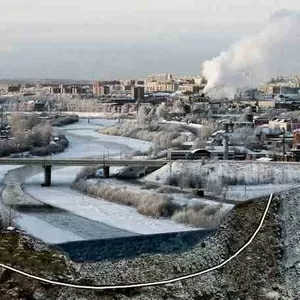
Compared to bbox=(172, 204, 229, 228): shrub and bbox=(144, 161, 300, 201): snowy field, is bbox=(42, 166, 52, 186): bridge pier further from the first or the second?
bbox=(172, 204, 229, 228): shrub

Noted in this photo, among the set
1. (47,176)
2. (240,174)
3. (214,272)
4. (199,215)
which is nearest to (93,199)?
(47,176)

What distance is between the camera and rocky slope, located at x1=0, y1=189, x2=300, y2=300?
3389 mm

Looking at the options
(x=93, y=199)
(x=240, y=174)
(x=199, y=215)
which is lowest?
(x=93, y=199)

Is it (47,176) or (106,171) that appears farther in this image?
(106,171)

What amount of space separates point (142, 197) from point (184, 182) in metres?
1.73

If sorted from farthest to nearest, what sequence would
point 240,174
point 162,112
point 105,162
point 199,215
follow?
point 162,112, point 105,162, point 240,174, point 199,215

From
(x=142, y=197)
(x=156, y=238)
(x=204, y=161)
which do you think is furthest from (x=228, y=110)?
(x=156, y=238)

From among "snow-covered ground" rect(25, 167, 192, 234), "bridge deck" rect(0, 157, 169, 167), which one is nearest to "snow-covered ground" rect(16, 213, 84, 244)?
"snow-covered ground" rect(25, 167, 192, 234)

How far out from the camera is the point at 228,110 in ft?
84.3

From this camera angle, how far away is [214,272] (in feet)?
11.9

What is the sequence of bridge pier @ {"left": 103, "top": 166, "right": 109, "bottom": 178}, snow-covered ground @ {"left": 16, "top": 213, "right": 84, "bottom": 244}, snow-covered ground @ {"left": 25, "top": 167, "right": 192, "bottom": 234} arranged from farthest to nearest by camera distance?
bridge pier @ {"left": 103, "top": 166, "right": 109, "bottom": 178} → snow-covered ground @ {"left": 25, "top": 167, "right": 192, "bottom": 234} → snow-covered ground @ {"left": 16, "top": 213, "right": 84, "bottom": 244}

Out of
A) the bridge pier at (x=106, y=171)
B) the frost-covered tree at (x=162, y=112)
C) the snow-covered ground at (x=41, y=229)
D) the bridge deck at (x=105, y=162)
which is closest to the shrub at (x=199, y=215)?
the snow-covered ground at (x=41, y=229)

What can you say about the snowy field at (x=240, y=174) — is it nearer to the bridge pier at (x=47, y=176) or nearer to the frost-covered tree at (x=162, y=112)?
the bridge pier at (x=47, y=176)

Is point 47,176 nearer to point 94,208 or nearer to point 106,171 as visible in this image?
point 106,171
